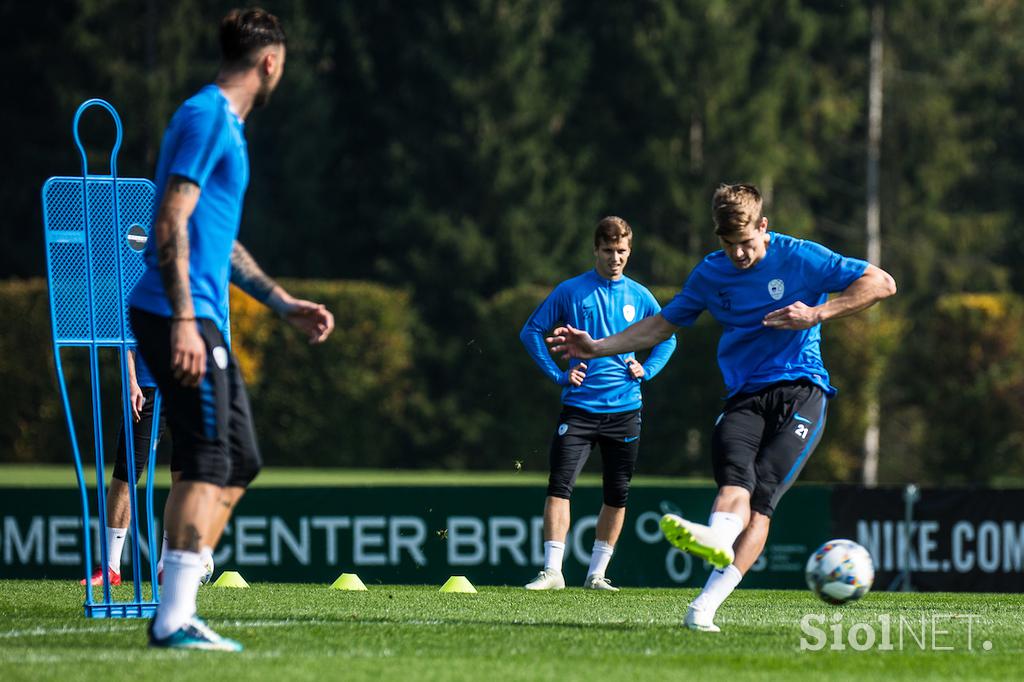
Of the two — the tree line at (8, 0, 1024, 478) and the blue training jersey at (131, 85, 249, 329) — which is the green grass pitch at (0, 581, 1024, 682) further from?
the tree line at (8, 0, 1024, 478)

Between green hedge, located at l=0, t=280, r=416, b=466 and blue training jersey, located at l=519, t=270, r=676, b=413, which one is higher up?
blue training jersey, located at l=519, t=270, r=676, b=413

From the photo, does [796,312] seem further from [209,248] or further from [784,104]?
[784,104]

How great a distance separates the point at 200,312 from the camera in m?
6.39

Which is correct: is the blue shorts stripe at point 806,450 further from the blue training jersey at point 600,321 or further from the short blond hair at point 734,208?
the blue training jersey at point 600,321

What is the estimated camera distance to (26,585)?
33.4ft

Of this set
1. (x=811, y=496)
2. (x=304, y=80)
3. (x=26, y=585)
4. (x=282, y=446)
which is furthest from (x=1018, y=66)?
(x=26, y=585)

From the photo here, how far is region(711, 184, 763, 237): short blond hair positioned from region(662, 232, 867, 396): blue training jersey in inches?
10.0

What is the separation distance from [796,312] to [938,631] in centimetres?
163

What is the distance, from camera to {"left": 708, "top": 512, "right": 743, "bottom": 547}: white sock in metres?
7.25

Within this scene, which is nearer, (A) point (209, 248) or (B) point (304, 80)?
(A) point (209, 248)

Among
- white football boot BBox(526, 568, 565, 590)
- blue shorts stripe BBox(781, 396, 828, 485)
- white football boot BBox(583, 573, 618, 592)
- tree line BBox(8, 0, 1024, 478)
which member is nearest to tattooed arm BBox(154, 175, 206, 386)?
blue shorts stripe BBox(781, 396, 828, 485)

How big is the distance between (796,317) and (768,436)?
63cm

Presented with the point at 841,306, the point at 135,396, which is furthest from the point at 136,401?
the point at 841,306

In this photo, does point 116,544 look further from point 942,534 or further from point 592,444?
point 942,534
